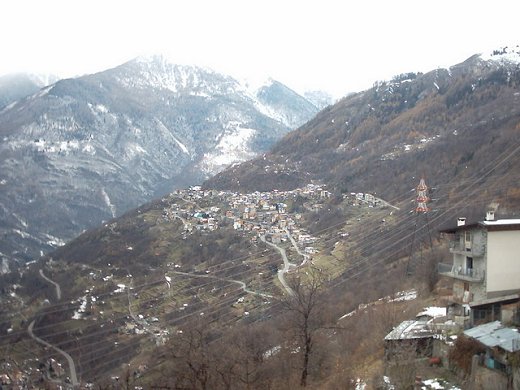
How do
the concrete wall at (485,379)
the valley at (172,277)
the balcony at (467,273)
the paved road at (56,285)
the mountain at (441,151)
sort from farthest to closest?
the paved road at (56,285) < the mountain at (441,151) < the valley at (172,277) < the balcony at (467,273) < the concrete wall at (485,379)

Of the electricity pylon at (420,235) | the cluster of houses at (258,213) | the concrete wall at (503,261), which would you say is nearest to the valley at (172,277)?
the cluster of houses at (258,213)

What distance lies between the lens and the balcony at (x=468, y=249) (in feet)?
90.8

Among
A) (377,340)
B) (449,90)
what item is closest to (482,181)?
(377,340)

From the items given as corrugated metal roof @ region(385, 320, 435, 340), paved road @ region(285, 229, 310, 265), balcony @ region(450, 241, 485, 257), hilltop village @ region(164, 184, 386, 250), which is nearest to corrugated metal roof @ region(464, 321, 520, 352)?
corrugated metal roof @ region(385, 320, 435, 340)

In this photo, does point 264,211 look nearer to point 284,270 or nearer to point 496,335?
point 284,270

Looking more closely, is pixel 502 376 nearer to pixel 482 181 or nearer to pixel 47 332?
pixel 482 181

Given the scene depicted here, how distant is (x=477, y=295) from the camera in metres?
27.7

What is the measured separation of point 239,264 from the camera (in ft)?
337

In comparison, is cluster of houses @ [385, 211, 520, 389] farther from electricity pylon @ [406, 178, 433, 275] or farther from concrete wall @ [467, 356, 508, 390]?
electricity pylon @ [406, 178, 433, 275]

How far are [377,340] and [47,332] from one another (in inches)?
3344

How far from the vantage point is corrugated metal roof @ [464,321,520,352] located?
20558 mm

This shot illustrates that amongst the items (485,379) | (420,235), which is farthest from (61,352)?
(485,379)

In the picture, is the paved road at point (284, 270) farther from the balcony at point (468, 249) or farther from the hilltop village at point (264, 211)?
the balcony at point (468, 249)

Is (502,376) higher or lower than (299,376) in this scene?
higher
